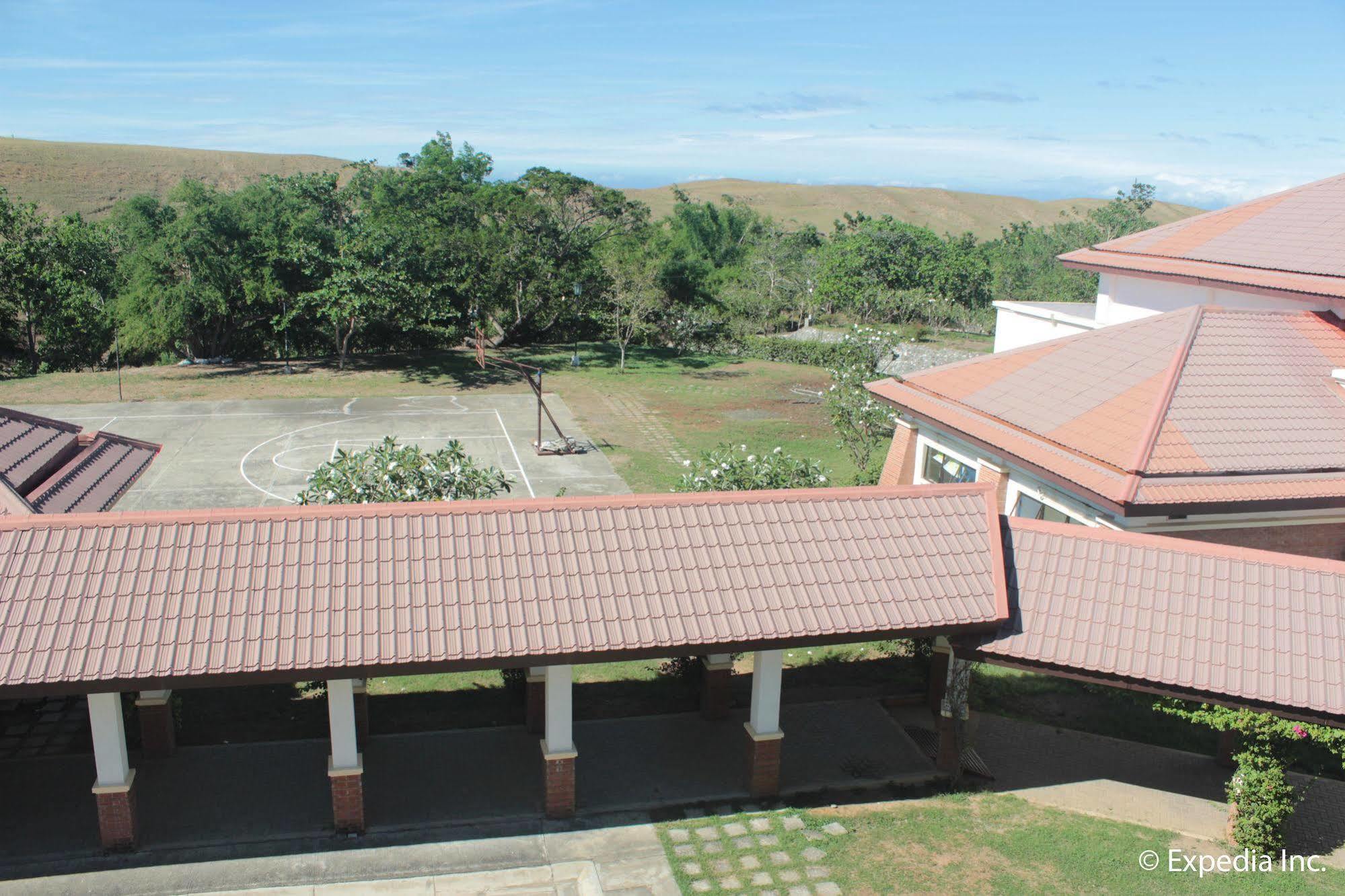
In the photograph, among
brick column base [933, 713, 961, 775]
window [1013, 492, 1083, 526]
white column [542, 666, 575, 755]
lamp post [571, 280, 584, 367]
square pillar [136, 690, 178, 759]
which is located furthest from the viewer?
lamp post [571, 280, 584, 367]

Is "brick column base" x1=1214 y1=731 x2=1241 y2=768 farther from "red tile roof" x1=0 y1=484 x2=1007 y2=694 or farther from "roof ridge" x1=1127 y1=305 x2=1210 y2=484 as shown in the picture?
"red tile roof" x1=0 y1=484 x2=1007 y2=694

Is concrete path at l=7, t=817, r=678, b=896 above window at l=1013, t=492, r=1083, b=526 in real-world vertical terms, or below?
below

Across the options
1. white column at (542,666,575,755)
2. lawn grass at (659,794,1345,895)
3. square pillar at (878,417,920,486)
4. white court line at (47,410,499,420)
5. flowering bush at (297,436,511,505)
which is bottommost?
white court line at (47,410,499,420)

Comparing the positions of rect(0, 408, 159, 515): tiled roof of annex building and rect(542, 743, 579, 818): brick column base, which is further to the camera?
rect(0, 408, 159, 515): tiled roof of annex building

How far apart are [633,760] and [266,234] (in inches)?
1506

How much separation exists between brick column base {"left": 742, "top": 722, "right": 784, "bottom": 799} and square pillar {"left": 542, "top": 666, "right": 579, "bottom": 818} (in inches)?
93.6

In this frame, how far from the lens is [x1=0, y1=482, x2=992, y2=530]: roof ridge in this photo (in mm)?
12219

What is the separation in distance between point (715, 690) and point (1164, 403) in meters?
8.91

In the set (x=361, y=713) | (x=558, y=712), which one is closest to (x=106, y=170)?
(x=361, y=713)

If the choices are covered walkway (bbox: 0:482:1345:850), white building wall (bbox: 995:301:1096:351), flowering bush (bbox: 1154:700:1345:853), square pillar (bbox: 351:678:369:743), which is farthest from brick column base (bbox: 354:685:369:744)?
white building wall (bbox: 995:301:1096:351)

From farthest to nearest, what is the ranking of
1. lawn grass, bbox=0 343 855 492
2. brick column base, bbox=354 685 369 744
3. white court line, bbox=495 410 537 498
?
lawn grass, bbox=0 343 855 492
white court line, bbox=495 410 537 498
brick column base, bbox=354 685 369 744

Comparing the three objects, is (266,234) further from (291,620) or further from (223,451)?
(291,620)

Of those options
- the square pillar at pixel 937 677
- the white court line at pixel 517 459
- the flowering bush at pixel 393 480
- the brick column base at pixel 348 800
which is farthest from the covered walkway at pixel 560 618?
the white court line at pixel 517 459

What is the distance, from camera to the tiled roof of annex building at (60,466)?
15516 millimetres
